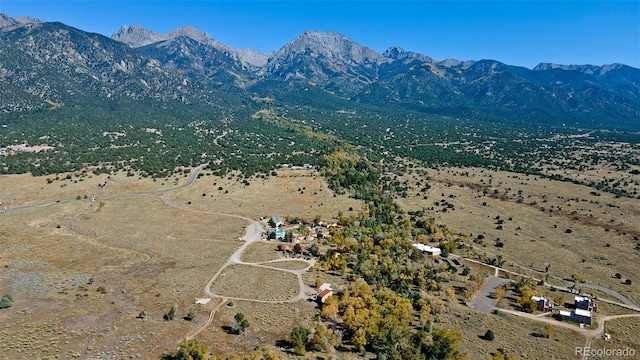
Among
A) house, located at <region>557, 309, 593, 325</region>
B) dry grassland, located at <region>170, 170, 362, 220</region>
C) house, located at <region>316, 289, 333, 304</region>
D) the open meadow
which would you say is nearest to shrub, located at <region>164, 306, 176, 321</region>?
the open meadow

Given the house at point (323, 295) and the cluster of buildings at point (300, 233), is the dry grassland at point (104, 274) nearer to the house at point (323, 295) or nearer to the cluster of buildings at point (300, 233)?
the cluster of buildings at point (300, 233)

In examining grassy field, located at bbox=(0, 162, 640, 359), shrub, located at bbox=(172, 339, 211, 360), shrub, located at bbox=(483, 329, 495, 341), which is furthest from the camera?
shrub, located at bbox=(483, 329, 495, 341)

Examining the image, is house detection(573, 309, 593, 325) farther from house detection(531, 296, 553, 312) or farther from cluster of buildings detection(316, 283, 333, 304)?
cluster of buildings detection(316, 283, 333, 304)

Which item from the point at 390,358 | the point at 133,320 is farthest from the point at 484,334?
the point at 133,320

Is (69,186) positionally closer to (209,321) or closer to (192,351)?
(209,321)

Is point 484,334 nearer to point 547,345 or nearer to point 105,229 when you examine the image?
point 547,345
